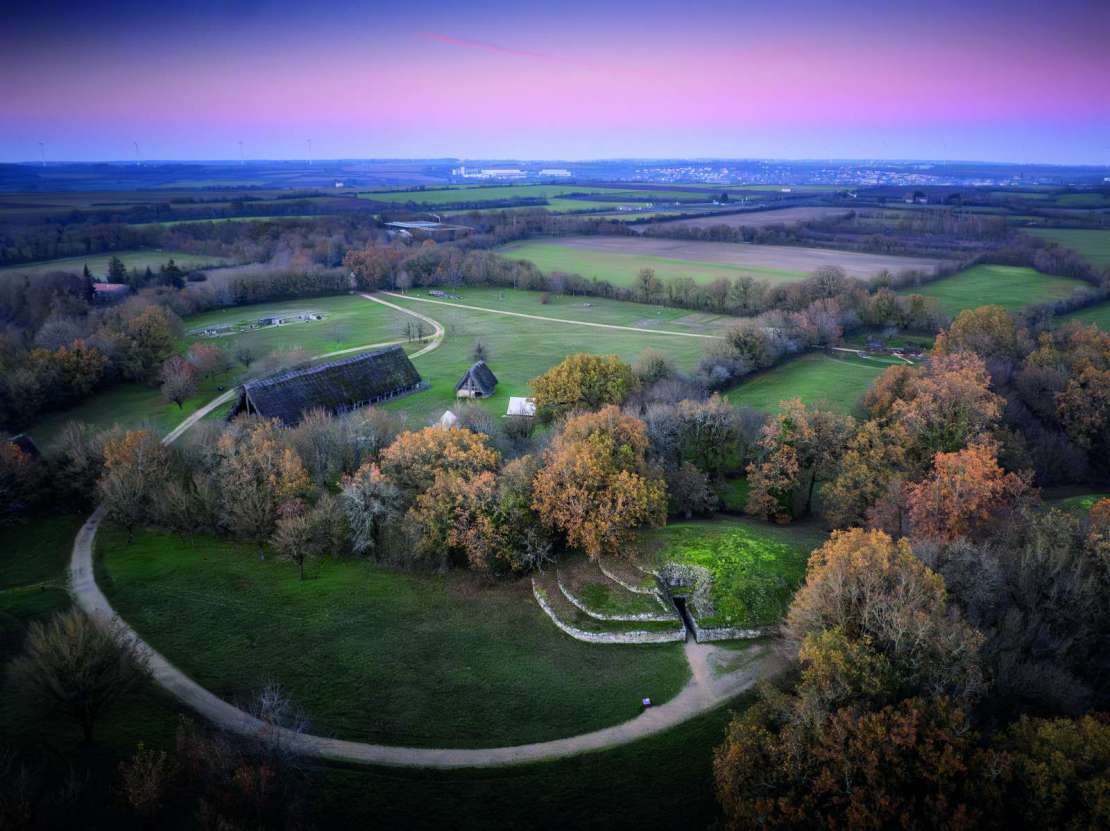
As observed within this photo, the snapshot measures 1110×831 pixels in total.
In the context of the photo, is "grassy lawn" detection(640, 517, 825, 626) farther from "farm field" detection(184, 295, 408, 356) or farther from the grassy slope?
the grassy slope

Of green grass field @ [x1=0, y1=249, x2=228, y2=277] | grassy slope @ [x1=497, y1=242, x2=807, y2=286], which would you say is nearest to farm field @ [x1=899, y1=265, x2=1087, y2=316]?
grassy slope @ [x1=497, y1=242, x2=807, y2=286]

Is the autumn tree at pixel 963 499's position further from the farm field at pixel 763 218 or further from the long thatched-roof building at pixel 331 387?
the farm field at pixel 763 218

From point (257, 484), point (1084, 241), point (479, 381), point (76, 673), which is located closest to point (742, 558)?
point (257, 484)

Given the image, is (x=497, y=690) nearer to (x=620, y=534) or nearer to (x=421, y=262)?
(x=620, y=534)

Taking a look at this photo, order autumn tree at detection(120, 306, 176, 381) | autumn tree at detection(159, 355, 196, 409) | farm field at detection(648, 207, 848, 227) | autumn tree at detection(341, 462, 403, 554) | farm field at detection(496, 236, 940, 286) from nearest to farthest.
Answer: autumn tree at detection(341, 462, 403, 554) → autumn tree at detection(159, 355, 196, 409) → autumn tree at detection(120, 306, 176, 381) → farm field at detection(496, 236, 940, 286) → farm field at detection(648, 207, 848, 227)

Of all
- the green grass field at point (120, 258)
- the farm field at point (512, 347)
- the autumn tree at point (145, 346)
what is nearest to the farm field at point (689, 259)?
the farm field at point (512, 347)

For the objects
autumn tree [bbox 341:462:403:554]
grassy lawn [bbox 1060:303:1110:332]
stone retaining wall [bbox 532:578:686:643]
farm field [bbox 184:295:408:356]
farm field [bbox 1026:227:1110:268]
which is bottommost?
stone retaining wall [bbox 532:578:686:643]

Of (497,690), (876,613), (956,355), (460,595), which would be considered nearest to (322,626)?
(460,595)
